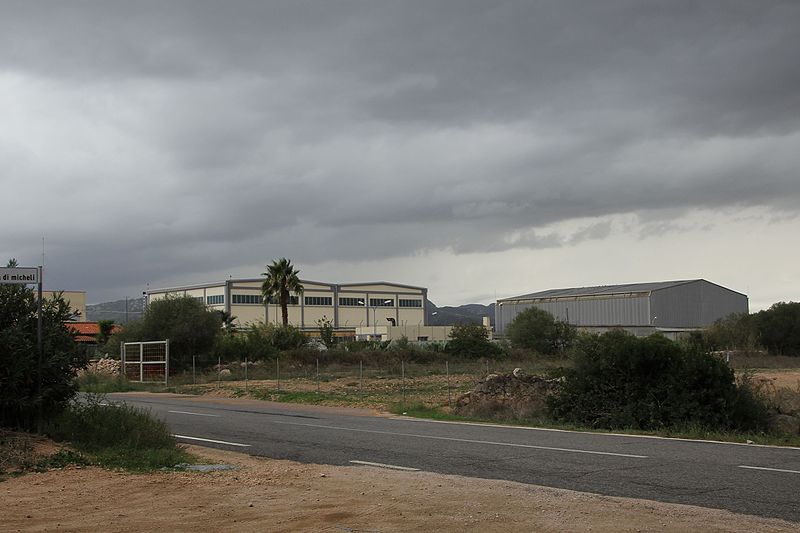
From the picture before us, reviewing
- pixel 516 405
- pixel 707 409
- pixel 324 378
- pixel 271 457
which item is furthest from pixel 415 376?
pixel 271 457

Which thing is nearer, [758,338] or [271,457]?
[271,457]

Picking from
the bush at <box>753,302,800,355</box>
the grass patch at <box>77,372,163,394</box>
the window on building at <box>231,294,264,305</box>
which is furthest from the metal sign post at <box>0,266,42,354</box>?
the window on building at <box>231,294,264,305</box>

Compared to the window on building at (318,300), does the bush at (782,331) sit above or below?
below

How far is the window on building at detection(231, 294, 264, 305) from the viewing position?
10694 cm

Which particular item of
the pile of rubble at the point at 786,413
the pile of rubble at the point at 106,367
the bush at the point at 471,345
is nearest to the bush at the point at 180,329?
the pile of rubble at the point at 106,367

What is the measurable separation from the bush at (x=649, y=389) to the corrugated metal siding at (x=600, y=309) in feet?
253

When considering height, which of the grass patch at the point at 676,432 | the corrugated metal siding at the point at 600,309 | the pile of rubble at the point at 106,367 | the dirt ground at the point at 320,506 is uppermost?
the corrugated metal siding at the point at 600,309

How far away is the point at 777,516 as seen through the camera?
920 cm

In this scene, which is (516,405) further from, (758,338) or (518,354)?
(758,338)

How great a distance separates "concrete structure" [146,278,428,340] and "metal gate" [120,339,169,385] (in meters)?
50.5

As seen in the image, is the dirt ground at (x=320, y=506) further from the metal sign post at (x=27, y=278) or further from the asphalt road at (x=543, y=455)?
the metal sign post at (x=27, y=278)

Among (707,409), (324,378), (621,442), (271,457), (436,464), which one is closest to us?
(436,464)

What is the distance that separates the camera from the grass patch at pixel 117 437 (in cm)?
1342

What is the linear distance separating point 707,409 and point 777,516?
12082 millimetres
